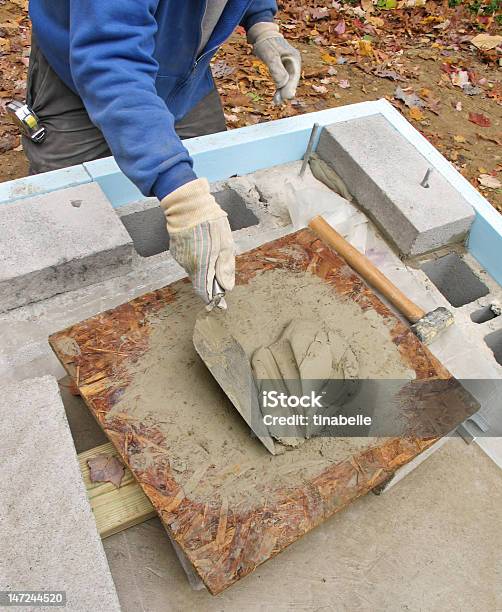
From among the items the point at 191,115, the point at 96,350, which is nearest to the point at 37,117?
the point at 191,115

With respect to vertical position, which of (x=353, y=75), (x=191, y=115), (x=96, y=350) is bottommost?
(x=353, y=75)

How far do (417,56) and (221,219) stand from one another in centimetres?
538

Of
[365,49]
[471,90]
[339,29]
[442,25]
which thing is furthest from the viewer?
[442,25]

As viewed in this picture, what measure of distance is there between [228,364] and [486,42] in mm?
6362

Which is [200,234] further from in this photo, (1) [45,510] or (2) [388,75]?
(2) [388,75]

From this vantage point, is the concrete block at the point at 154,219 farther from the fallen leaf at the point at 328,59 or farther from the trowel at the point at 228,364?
the fallen leaf at the point at 328,59

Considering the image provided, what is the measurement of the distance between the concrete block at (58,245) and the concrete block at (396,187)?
1425 mm

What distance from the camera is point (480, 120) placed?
5.55 metres

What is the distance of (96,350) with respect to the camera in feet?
7.25

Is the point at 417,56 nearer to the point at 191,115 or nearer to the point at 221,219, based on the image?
the point at 191,115

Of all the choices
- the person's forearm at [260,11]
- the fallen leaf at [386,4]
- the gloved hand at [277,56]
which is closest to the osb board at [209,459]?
the gloved hand at [277,56]

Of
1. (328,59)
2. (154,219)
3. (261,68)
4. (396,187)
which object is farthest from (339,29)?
(154,219)

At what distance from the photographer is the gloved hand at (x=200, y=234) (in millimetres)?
2016

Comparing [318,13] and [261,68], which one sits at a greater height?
[318,13]
